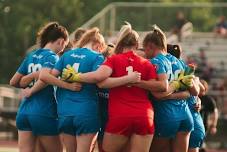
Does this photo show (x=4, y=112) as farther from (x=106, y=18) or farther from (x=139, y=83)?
(x=139, y=83)

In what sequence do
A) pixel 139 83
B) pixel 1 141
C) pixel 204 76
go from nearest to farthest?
1. pixel 139 83
2. pixel 1 141
3. pixel 204 76

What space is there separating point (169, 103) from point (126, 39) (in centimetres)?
115

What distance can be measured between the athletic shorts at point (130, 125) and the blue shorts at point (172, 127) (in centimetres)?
61

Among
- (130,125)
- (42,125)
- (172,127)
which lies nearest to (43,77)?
(42,125)

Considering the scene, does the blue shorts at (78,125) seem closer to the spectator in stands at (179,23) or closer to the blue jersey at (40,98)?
the blue jersey at (40,98)

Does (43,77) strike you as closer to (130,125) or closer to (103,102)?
(103,102)

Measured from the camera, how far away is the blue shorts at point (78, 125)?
39.6ft

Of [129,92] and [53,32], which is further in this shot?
[53,32]

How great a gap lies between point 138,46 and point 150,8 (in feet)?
81.5

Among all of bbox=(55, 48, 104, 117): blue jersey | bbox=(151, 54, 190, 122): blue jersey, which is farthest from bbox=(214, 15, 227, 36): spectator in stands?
bbox=(55, 48, 104, 117): blue jersey

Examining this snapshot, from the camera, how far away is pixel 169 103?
1262 cm

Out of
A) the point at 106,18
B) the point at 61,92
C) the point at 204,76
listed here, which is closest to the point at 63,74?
the point at 61,92

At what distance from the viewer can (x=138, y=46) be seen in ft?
40.4

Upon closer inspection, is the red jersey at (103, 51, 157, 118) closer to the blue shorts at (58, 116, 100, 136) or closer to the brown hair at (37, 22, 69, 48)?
the blue shorts at (58, 116, 100, 136)
